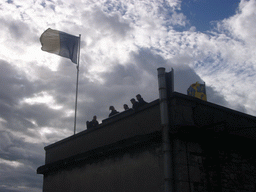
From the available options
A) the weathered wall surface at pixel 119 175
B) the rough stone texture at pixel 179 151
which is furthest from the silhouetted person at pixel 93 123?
the weathered wall surface at pixel 119 175

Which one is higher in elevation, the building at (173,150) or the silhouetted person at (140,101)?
the silhouetted person at (140,101)

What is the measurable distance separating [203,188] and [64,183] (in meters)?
7.77

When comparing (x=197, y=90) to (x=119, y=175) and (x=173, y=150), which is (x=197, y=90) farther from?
(x=119, y=175)

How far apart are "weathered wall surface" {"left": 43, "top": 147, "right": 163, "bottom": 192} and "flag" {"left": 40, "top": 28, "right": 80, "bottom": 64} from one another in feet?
25.4

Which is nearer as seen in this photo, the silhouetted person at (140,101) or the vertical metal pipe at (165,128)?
the vertical metal pipe at (165,128)

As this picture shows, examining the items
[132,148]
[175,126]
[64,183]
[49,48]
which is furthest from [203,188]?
[49,48]

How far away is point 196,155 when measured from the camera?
11031 mm

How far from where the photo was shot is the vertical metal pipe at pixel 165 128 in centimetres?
1036

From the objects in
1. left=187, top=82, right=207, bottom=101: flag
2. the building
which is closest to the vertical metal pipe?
the building

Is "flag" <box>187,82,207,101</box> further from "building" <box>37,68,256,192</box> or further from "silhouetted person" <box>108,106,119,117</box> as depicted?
"silhouetted person" <box>108,106,119,117</box>

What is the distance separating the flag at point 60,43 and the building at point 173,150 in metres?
7.58

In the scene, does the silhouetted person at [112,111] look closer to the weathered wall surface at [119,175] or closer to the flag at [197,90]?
the weathered wall surface at [119,175]

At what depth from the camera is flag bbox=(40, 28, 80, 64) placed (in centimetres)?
1992

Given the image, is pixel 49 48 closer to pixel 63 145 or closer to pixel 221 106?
pixel 63 145
